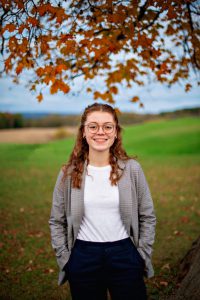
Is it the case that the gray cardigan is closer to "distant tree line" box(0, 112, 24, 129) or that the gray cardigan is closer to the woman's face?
the woman's face

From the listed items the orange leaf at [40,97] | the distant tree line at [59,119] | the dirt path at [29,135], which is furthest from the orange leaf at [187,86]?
the distant tree line at [59,119]

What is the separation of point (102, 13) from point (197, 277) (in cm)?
416

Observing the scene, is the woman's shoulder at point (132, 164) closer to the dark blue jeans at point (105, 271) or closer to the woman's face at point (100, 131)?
the woman's face at point (100, 131)

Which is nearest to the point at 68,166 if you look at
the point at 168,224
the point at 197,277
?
the point at 197,277

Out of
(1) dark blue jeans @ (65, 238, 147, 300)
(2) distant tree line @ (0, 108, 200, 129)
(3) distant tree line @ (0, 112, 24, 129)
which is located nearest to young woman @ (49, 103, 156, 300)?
(1) dark blue jeans @ (65, 238, 147, 300)

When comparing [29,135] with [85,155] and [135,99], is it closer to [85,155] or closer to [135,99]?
[135,99]

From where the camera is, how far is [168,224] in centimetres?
859

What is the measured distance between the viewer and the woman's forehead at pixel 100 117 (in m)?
3.08

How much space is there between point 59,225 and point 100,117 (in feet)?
3.88

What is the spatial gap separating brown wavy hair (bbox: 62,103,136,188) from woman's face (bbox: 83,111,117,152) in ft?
0.21

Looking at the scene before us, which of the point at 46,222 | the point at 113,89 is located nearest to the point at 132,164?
the point at 113,89

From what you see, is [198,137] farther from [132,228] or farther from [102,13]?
[132,228]

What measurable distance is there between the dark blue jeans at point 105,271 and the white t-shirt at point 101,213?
0.23 feet

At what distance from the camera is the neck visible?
307 cm
